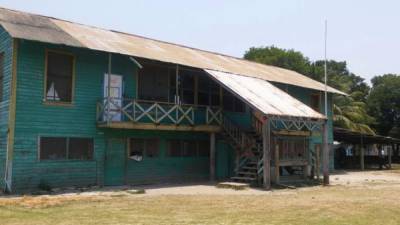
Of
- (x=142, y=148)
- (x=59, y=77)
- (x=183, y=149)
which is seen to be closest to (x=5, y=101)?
(x=59, y=77)

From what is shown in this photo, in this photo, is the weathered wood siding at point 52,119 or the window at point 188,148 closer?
the weathered wood siding at point 52,119

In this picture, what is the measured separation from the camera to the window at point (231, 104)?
85.7 ft

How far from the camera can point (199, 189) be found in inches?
786

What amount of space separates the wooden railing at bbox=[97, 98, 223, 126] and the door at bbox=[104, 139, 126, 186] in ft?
3.93

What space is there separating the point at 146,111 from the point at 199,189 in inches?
148

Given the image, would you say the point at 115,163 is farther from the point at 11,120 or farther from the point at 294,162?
the point at 294,162

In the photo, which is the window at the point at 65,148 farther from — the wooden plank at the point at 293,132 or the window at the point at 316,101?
the window at the point at 316,101

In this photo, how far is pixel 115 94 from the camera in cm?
2134

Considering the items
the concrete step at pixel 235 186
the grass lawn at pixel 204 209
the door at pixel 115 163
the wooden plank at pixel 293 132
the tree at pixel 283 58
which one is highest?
the tree at pixel 283 58

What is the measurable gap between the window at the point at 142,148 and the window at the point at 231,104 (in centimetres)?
486

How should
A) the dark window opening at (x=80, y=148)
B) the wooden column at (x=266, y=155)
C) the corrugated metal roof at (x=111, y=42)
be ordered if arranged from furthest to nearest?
the wooden column at (x=266, y=155) < the dark window opening at (x=80, y=148) < the corrugated metal roof at (x=111, y=42)

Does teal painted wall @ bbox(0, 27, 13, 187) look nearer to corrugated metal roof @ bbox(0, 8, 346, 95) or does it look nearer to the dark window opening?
corrugated metal roof @ bbox(0, 8, 346, 95)

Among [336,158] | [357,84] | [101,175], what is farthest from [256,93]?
[357,84]

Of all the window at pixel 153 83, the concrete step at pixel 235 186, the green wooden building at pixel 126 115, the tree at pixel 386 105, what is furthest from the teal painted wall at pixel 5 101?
the tree at pixel 386 105
